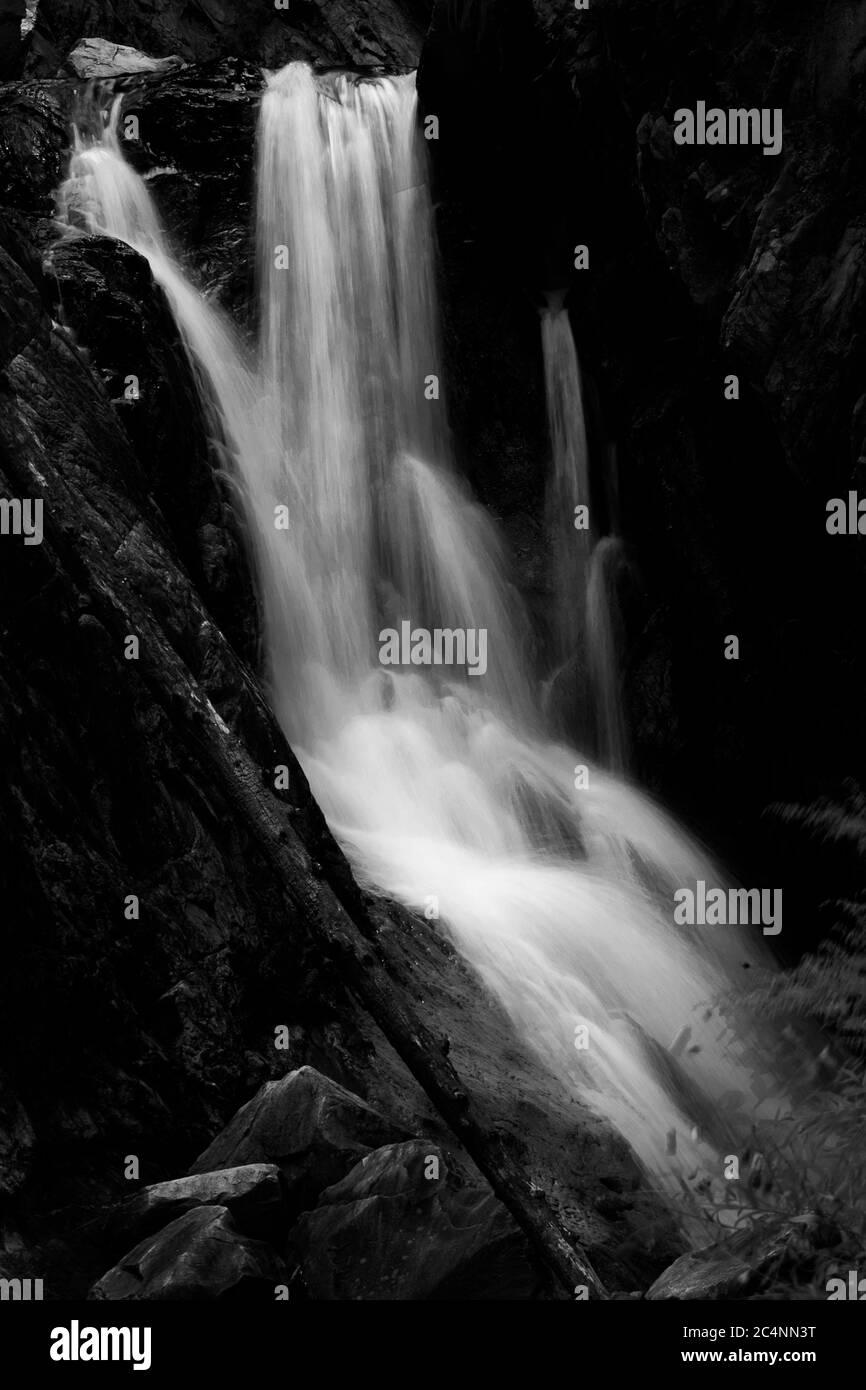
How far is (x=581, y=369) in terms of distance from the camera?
15281mm

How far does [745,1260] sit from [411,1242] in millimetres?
1338

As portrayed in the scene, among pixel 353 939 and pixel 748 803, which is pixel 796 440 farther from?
pixel 353 939

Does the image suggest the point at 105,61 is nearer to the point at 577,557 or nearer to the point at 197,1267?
the point at 577,557

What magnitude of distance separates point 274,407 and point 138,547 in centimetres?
630

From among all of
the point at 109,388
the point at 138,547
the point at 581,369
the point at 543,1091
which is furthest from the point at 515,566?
the point at 543,1091

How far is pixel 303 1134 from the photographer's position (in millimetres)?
6023

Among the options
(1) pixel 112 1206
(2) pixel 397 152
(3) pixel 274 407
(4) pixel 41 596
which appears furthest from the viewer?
(2) pixel 397 152

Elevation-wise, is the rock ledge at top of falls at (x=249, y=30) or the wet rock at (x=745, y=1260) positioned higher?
the rock ledge at top of falls at (x=249, y=30)

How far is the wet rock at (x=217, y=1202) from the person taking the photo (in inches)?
219

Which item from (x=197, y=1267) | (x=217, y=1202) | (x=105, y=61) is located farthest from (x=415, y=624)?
(x=105, y=61)

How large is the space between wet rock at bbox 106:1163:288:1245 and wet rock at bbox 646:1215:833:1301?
1565 mm

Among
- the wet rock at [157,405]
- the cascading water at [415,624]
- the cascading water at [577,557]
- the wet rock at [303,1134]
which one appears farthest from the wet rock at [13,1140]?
the cascading water at [577,557]

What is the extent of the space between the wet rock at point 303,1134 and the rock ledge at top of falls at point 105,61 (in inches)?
595

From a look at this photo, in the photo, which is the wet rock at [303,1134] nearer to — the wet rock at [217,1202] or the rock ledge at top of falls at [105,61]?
the wet rock at [217,1202]
